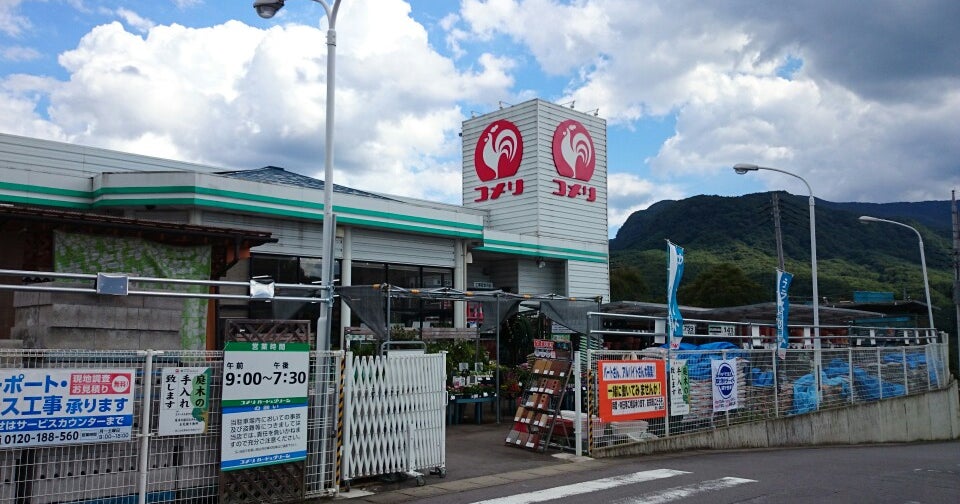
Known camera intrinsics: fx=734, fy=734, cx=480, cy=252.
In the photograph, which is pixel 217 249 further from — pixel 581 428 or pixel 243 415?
pixel 581 428

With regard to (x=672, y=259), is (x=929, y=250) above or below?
above

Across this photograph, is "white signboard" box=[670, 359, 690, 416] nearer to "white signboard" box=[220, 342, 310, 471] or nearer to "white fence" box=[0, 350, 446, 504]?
"white fence" box=[0, 350, 446, 504]

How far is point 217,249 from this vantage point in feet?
46.0

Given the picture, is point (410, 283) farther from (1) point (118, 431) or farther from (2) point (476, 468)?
(1) point (118, 431)

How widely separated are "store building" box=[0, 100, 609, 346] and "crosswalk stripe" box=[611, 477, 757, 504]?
238 inches

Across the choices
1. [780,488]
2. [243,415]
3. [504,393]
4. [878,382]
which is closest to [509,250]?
[504,393]

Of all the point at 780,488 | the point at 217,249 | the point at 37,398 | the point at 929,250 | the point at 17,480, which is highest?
the point at 929,250

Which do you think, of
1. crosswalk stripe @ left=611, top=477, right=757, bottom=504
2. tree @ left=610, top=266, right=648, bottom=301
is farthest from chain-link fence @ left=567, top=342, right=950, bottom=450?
tree @ left=610, top=266, right=648, bottom=301

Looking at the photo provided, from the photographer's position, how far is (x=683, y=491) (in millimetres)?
10328

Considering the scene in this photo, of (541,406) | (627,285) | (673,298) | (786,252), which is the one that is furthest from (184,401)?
(786,252)

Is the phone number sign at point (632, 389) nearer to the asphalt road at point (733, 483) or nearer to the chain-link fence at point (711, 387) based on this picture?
the chain-link fence at point (711, 387)

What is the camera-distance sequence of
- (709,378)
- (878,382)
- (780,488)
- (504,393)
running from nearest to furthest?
(780,488), (709,378), (504,393), (878,382)

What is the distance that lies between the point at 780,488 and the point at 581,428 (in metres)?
A: 3.81

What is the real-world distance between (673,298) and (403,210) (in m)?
9.06
